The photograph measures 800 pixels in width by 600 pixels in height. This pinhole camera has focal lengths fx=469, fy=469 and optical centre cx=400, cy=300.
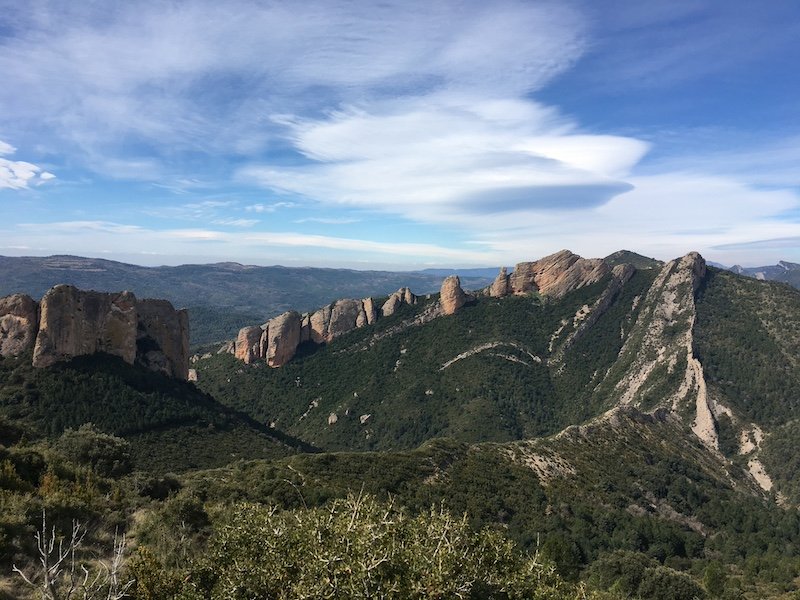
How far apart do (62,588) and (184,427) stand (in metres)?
69.0

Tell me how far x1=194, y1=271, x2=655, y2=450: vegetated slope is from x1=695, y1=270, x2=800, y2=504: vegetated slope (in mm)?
28272

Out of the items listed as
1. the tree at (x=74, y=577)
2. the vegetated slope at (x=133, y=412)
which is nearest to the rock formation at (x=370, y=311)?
the vegetated slope at (x=133, y=412)

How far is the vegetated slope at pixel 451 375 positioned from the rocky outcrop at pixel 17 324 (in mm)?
79448

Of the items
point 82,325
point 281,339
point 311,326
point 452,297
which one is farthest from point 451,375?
point 82,325

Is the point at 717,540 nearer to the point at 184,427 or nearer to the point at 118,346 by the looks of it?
the point at 184,427

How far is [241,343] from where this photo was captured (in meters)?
180

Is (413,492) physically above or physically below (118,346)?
below

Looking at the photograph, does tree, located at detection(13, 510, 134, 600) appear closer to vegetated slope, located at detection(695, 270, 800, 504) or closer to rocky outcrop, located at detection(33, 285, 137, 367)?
rocky outcrop, located at detection(33, 285, 137, 367)

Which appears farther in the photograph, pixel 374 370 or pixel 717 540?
pixel 374 370

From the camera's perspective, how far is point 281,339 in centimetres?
17688

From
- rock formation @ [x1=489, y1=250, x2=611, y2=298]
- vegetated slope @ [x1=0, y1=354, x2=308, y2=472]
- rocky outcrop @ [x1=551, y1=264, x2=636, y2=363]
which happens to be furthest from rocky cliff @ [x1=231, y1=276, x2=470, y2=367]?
vegetated slope @ [x1=0, y1=354, x2=308, y2=472]

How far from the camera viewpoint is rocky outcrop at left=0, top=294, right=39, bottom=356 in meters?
81.1

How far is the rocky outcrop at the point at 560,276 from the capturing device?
630 ft

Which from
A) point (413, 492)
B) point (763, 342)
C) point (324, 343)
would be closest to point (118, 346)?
point (413, 492)
